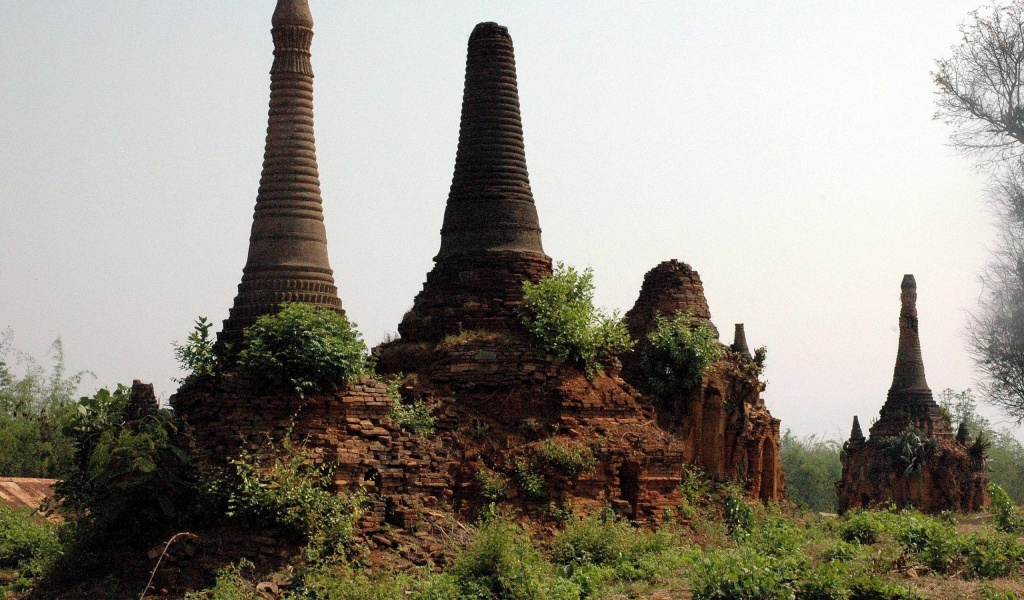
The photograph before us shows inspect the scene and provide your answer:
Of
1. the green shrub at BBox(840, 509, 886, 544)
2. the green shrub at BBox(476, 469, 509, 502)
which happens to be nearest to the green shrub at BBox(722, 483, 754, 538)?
the green shrub at BBox(840, 509, 886, 544)

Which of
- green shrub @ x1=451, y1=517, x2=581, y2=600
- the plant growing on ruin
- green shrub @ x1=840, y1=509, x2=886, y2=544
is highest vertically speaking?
the plant growing on ruin

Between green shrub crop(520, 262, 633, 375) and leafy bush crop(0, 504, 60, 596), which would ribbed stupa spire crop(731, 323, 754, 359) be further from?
leafy bush crop(0, 504, 60, 596)

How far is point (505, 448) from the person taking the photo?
58.2ft

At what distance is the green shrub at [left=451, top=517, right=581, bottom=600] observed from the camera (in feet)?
48.6

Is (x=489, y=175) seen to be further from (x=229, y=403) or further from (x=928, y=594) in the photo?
(x=928, y=594)

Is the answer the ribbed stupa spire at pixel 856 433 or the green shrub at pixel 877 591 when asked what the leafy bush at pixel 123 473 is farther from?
the ribbed stupa spire at pixel 856 433

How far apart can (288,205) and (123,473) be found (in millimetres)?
3930

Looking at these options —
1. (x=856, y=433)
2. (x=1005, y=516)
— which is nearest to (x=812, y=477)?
(x=856, y=433)

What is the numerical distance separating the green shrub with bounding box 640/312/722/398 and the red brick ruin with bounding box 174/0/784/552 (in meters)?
2.79

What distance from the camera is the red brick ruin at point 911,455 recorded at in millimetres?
29078

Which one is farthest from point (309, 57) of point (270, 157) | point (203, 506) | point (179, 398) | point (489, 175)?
point (203, 506)

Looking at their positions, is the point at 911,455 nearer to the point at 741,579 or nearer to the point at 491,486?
the point at 491,486

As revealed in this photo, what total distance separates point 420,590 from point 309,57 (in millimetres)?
7035

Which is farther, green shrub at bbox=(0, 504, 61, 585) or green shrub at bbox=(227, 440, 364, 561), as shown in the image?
green shrub at bbox=(0, 504, 61, 585)
